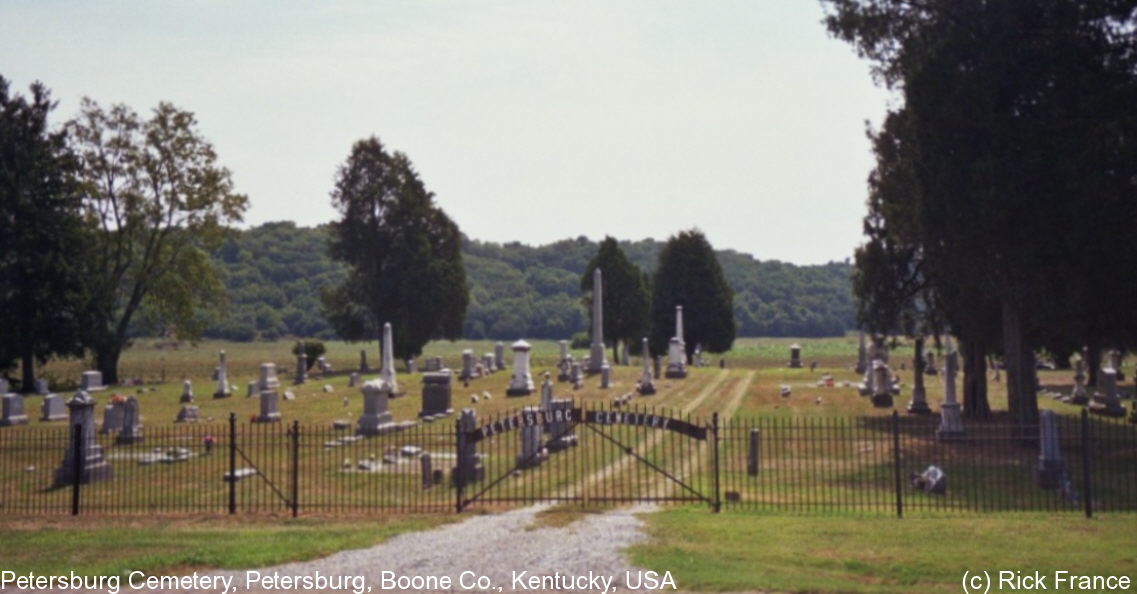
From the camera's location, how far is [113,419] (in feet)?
95.7

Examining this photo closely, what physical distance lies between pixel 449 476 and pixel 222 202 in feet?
127

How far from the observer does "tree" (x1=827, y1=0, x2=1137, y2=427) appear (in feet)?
73.2

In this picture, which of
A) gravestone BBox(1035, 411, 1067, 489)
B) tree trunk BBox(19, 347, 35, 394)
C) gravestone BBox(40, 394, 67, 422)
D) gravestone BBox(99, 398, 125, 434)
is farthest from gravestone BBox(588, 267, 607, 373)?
gravestone BBox(1035, 411, 1067, 489)

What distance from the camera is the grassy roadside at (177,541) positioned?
1195cm

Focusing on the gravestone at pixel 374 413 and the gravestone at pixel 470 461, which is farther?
the gravestone at pixel 374 413

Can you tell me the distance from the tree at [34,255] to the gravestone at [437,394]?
73.8 ft

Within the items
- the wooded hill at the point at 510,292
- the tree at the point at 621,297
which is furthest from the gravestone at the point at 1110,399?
the wooded hill at the point at 510,292

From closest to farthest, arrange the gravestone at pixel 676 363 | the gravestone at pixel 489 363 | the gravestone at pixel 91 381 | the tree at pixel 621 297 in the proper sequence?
the gravestone at pixel 91 381
the gravestone at pixel 676 363
the gravestone at pixel 489 363
the tree at pixel 621 297

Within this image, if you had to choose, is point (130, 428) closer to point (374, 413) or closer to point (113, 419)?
point (113, 419)

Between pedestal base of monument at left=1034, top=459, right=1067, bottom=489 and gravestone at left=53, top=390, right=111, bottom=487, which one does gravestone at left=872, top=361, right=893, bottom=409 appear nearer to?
pedestal base of monument at left=1034, top=459, right=1067, bottom=489

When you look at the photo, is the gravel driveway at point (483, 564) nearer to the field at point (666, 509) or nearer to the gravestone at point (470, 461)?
the field at point (666, 509)

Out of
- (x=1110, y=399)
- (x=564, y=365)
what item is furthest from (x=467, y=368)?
(x=1110, y=399)

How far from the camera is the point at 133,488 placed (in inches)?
769

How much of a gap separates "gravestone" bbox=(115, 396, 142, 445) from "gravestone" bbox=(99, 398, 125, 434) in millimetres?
2366
